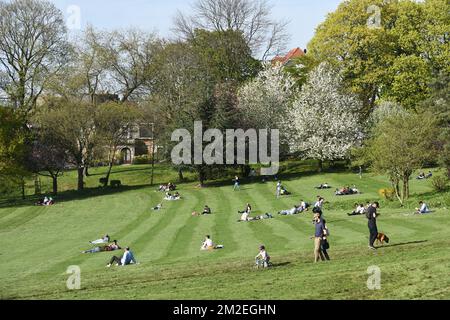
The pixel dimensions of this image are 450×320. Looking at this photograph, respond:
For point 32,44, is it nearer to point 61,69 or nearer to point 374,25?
point 61,69

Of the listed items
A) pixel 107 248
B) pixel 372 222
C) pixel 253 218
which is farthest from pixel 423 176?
pixel 372 222

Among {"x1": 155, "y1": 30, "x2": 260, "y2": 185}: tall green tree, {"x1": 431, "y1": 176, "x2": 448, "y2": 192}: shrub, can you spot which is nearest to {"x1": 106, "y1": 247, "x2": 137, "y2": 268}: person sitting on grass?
{"x1": 431, "y1": 176, "x2": 448, "y2": 192}: shrub

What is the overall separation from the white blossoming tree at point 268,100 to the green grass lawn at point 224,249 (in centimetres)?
1346

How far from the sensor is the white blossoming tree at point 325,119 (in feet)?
254

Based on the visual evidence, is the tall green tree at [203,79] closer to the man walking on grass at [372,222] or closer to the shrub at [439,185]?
the shrub at [439,185]

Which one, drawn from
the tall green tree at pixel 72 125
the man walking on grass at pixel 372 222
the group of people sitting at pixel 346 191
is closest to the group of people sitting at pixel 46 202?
the tall green tree at pixel 72 125

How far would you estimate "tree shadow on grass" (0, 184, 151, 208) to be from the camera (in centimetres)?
7162

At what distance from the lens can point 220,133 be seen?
239ft

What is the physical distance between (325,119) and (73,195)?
3326 cm
